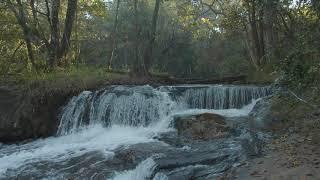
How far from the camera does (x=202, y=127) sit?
34.6 ft

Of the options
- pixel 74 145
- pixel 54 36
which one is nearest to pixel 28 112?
pixel 74 145

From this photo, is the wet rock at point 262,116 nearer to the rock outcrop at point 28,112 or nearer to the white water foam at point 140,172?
the white water foam at point 140,172

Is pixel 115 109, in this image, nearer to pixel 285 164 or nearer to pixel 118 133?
pixel 118 133

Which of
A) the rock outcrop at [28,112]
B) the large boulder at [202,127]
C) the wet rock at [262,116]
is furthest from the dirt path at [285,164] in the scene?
the rock outcrop at [28,112]

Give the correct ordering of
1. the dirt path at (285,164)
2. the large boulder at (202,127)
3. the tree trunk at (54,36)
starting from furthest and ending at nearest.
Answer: the tree trunk at (54,36) → the large boulder at (202,127) → the dirt path at (285,164)

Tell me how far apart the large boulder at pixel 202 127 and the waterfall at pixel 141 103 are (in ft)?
6.32

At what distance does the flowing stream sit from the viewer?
27.9ft

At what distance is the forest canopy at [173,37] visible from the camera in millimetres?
7770

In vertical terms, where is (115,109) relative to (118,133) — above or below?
above

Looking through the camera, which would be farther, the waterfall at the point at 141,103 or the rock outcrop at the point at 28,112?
the waterfall at the point at 141,103

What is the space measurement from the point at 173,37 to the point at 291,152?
28.8 m

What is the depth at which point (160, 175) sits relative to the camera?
751 cm

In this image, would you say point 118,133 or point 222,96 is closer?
point 118,133

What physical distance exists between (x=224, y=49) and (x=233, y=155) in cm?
2800
